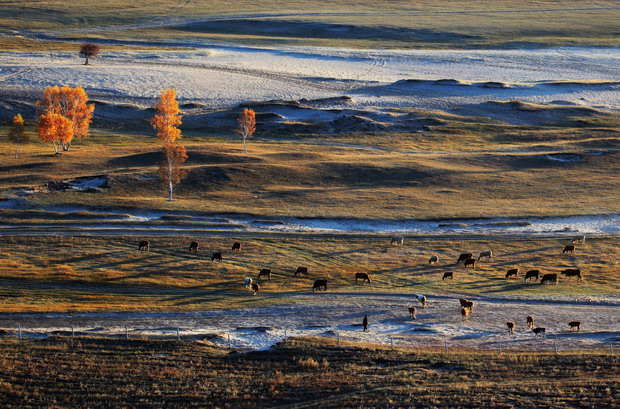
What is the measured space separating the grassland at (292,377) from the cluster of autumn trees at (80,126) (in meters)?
38.2

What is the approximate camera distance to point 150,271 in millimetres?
55000

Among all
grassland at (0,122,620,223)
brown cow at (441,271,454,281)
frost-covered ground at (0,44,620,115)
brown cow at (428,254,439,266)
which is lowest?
brown cow at (441,271,454,281)

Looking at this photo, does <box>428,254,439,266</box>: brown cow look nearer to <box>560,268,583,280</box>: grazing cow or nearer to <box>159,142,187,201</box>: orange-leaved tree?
<box>560,268,583,280</box>: grazing cow

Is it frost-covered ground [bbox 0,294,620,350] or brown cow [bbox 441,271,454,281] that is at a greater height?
brown cow [bbox 441,271,454,281]

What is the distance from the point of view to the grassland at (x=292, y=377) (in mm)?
33062

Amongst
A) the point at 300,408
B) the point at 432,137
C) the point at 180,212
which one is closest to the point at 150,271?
the point at 180,212

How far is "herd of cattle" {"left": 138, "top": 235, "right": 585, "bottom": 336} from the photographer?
44.9 m

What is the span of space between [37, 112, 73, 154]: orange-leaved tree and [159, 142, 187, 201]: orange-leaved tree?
21142 millimetres

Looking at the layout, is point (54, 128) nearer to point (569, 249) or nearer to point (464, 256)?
point (464, 256)

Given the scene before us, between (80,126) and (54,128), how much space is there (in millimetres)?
10690

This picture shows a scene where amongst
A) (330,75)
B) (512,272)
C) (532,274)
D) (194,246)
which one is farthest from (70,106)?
(532,274)

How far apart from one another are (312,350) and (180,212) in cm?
3427

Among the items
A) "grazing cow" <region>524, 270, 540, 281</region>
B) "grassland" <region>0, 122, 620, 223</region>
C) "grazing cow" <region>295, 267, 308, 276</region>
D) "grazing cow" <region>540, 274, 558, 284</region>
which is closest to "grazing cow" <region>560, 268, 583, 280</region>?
"grazing cow" <region>540, 274, 558, 284</region>

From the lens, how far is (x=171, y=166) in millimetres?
78188
